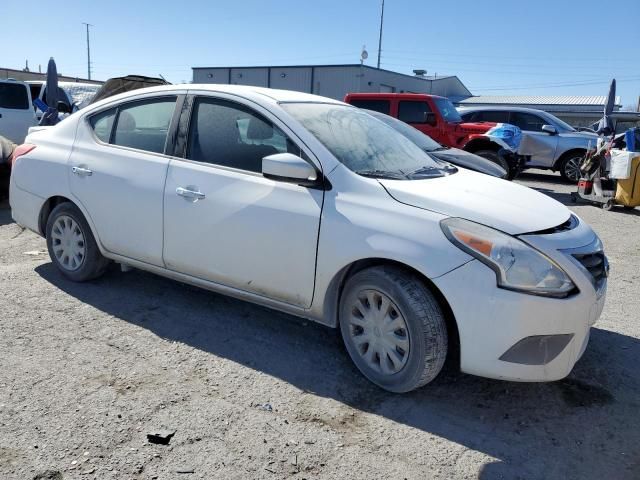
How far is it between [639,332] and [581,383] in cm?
120

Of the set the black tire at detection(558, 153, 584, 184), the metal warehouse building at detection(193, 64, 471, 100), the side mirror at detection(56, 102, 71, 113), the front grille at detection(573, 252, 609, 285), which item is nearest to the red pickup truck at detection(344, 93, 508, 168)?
the black tire at detection(558, 153, 584, 184)

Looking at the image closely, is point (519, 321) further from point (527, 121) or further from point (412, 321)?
point (527, 121)

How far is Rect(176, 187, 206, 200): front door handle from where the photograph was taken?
11.9ft

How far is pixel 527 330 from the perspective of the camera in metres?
2.72

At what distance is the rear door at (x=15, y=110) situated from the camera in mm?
12859

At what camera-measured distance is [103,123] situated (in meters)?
4.36

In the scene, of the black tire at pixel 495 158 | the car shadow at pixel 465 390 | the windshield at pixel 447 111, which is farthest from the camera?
the windshield at pixel 447 111

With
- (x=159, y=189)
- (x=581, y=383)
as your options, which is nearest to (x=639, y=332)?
(x=581, y=383)

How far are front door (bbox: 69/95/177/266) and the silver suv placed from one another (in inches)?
435

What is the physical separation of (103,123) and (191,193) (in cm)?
128

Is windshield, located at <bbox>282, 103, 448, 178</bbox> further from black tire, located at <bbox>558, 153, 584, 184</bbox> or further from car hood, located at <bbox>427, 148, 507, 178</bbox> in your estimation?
black tire, located at <bbox>558, 153, 584, 184</bbox>

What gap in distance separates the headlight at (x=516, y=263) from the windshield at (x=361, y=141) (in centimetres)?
79

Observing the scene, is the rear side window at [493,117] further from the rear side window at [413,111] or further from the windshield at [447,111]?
the rear side window at [413,111]

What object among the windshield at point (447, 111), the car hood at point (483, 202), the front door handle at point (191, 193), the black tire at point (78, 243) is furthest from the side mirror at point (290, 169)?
the windshield at point (447, 111)
